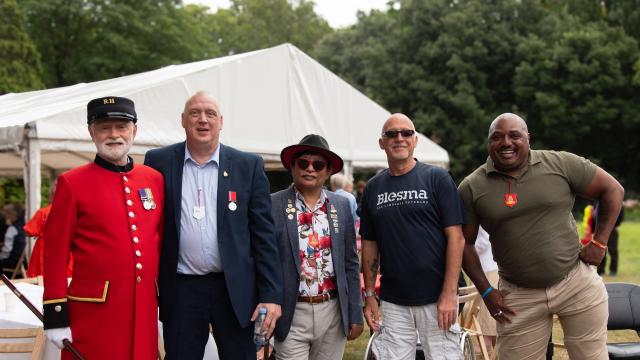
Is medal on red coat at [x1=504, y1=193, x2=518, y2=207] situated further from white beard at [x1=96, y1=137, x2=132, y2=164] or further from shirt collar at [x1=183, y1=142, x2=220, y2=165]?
white beard at [x1=96, y1=137, x2=132, y2=164]

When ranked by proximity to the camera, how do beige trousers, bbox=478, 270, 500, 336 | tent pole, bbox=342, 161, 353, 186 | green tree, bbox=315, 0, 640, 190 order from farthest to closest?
green tree, bbox=315, 0, 640, 190, tent pole, bbox=342, 161, 353, 186, beige trousers, bbox=478, 270, 500, 336

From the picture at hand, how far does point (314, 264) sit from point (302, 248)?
11 centimetres

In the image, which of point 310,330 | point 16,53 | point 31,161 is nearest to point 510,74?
point 16,53

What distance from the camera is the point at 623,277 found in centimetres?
1152

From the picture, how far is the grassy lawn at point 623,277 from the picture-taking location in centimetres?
650

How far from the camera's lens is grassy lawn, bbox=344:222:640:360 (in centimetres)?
650

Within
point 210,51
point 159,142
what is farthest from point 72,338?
point 210,51

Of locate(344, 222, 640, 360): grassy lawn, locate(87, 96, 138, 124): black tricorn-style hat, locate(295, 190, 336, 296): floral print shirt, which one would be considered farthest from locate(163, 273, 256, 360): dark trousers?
locate(344, 222, 640, 360): grassy lawn

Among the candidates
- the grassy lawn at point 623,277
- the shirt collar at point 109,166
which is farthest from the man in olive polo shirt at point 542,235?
the grassy lawn at point 623,277

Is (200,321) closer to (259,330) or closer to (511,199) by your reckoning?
(259,330)

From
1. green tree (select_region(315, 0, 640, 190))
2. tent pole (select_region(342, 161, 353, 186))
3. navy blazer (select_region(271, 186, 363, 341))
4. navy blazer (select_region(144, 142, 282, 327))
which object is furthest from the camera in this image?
green tree (select_region(315, 0, 640, 190))

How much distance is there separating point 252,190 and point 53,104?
222 inches

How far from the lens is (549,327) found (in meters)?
3.71

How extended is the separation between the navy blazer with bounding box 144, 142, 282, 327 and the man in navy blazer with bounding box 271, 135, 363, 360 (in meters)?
0.22
